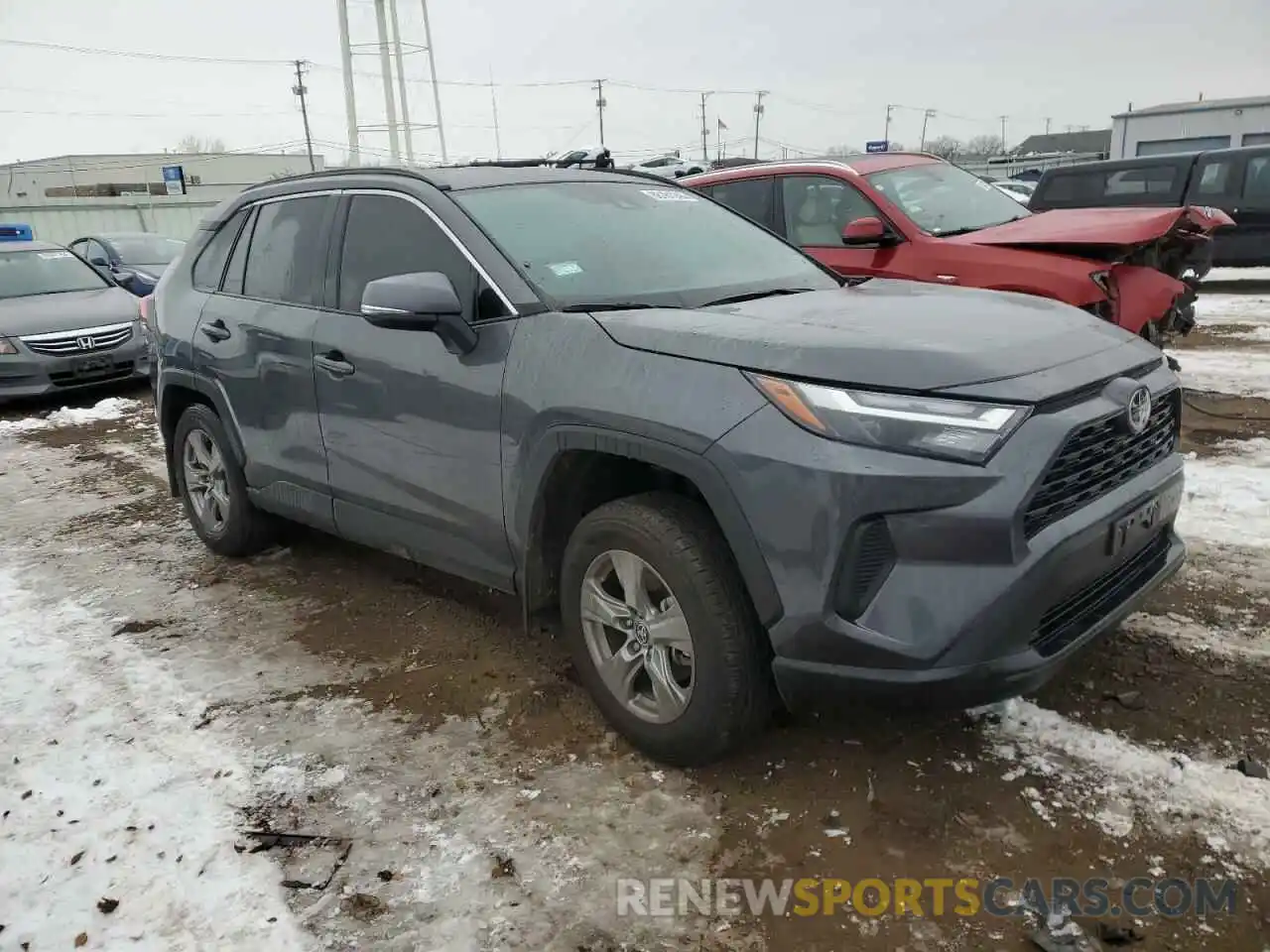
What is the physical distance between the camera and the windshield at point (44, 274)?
1020cm

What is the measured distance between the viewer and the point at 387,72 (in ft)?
133

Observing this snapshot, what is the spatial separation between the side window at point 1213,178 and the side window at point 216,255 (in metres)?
12.3

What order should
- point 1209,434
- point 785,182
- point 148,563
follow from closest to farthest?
point 148,563 → point 1209,434 → point 785,182

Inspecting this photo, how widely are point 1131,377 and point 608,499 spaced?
1564 mm

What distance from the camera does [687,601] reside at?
8.59ft

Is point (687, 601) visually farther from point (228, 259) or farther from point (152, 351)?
point (152, 351)

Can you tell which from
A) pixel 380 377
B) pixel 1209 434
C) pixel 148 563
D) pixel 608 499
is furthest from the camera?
pixel 1209 434

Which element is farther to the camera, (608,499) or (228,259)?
(228,259)

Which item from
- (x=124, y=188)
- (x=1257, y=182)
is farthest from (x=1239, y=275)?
(x=124, y=188)

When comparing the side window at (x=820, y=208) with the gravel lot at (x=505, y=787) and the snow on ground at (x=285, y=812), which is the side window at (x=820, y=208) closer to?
the gravel lot at (x=505, y=787)

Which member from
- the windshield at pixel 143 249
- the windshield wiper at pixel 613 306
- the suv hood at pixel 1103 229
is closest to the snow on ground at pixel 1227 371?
→ the suv hood at pixel 1103 229

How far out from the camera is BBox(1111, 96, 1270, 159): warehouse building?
2850cm

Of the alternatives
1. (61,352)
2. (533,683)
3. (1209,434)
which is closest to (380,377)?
(533,683)

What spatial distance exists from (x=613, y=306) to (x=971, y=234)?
421 cm
